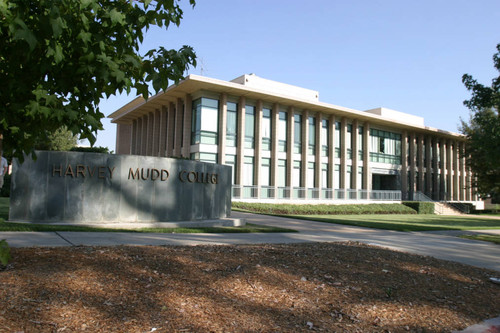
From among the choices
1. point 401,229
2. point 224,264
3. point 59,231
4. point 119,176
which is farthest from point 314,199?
point 224,264

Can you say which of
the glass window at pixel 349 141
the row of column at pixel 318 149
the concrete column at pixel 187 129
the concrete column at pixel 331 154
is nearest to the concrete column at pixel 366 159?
the row of column at pixel 318 149

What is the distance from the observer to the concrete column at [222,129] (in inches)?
1222

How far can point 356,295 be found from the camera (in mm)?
4969

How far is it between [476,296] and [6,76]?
612cm

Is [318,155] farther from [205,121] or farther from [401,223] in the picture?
[401,223]

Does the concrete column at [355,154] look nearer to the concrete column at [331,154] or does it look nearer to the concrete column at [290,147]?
the concrete column at [331,154]

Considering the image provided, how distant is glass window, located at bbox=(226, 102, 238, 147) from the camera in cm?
3192

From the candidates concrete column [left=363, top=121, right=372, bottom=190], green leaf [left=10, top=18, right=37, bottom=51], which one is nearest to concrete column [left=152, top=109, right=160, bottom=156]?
concrete column [left=363, top=121, right=372, bottom=190]

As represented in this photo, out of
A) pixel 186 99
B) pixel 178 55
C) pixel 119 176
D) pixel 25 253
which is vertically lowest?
pixel 25 253

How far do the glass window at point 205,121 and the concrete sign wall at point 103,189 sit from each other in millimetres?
17982

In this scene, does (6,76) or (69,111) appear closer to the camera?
(69,111)

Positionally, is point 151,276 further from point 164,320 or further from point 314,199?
point 314,199

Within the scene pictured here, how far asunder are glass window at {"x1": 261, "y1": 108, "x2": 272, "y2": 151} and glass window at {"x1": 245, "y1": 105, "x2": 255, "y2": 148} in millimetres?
889

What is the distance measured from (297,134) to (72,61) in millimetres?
33430
